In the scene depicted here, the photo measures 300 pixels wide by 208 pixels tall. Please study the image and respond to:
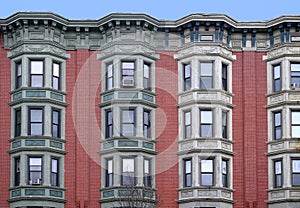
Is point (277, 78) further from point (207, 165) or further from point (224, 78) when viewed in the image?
point (207, 165)

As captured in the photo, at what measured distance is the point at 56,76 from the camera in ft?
165

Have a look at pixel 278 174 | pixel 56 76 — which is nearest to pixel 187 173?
pixel 278 174

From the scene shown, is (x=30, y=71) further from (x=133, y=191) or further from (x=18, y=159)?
(x=133, y=191)

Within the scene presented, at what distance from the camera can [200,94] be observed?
1962 inches

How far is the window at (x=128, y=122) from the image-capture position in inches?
1954

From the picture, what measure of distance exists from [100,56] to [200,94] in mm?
6467

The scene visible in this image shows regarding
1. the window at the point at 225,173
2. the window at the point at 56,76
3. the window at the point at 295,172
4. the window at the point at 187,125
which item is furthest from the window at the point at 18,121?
the window at the point at 295,172

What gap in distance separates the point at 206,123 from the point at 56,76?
931 centimetres

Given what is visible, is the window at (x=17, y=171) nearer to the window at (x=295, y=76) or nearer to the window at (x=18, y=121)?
the window at (x=18, y=121)

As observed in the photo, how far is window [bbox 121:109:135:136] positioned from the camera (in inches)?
1954

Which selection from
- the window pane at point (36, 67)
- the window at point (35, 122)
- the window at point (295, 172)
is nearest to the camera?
the window at point (295, 172)

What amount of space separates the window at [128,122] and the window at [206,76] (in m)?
4.44

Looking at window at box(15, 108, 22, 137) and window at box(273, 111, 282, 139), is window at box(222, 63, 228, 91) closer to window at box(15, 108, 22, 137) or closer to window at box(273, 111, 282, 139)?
window at box(273, 111, 282, 139)

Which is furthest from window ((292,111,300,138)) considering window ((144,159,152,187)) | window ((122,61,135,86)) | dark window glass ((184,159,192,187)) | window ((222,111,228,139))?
window ((122,61,135,86))
